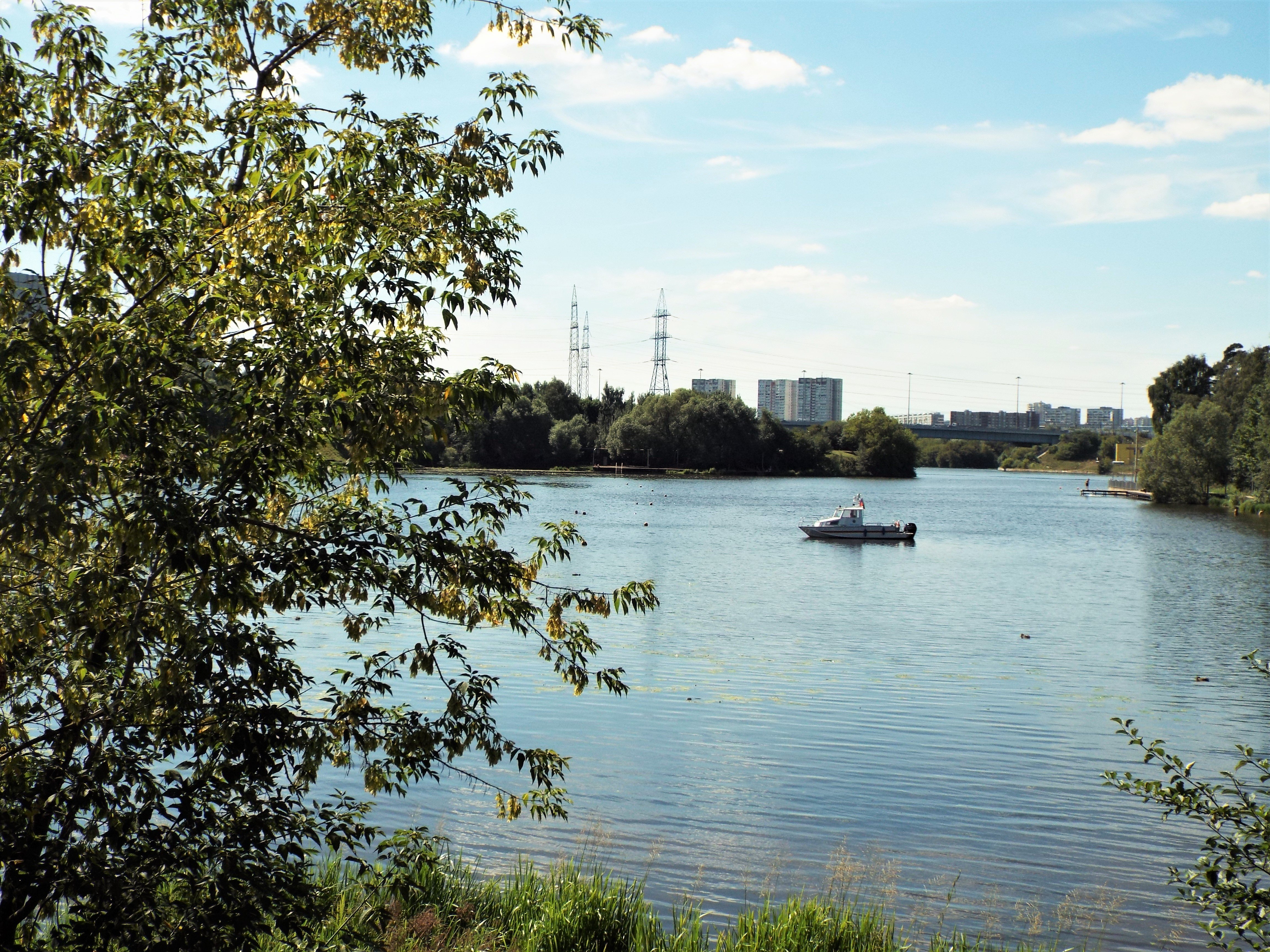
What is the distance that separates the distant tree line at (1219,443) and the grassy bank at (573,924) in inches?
3485

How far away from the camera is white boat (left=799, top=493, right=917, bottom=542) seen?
61.2 m

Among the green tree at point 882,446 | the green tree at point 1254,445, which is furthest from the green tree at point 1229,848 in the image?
the green tree at point 882,446

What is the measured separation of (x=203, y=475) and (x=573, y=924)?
5.05m

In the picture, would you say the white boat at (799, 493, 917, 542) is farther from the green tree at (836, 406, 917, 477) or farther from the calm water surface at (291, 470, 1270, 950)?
the green tree at (836, 406, 917, 477)

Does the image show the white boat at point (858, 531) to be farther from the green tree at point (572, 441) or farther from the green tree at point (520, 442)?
the green tree at point (572, 441)

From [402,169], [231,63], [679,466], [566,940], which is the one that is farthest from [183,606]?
[679,466]

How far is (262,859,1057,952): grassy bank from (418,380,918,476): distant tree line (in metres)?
125

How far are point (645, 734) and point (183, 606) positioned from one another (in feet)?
42.1

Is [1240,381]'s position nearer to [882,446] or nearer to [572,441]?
[882,446]

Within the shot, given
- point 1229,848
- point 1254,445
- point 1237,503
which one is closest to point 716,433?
point 1237,503

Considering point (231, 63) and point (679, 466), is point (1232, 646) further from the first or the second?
point (679, 466)

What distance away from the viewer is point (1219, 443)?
3927 inches

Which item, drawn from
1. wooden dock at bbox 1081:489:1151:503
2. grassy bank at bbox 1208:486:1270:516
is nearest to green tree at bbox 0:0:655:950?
grassy bank at bbox 1208:486:1270:516

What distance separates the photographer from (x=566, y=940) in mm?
7945
